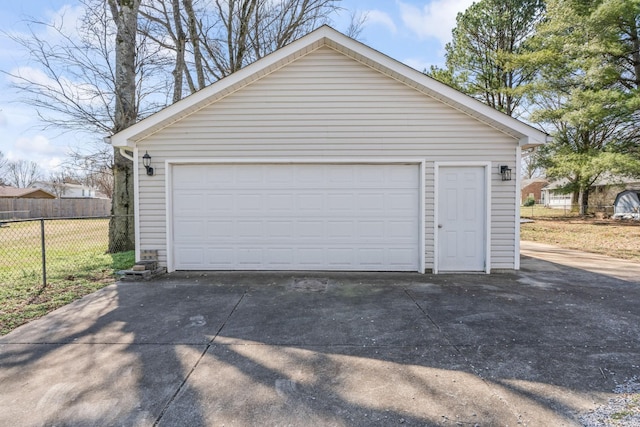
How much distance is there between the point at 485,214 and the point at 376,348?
4.23 m

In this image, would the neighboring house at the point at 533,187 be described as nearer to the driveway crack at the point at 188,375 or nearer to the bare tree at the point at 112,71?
the bare tree at the point at 112,71

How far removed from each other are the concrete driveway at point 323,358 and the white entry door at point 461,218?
4.24 ft

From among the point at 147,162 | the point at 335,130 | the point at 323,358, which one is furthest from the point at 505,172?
the point at 147,162

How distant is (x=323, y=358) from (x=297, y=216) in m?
3.67

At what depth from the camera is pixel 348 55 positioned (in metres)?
6.14

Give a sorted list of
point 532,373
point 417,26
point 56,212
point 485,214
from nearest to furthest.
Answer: point 532,373 → point 485,214 → point 417,26 → point 56,212

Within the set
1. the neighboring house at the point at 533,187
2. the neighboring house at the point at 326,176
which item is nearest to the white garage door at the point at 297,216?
the neighboring house at the point at 326,176

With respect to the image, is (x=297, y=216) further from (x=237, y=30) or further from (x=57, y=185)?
(x=57, y=185)

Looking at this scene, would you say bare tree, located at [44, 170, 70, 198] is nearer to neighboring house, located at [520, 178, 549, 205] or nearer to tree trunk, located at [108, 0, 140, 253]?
tree trunk, located at [108, 0, 140, 253]

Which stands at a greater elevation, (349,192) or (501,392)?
(349,192)

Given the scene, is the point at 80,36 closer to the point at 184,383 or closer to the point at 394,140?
the point at 394,140

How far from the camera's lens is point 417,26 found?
10.1 m

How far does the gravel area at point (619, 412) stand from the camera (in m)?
2.09

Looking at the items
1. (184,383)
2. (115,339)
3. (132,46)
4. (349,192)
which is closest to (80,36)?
(132,46)
